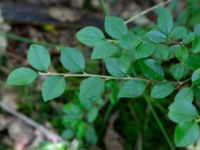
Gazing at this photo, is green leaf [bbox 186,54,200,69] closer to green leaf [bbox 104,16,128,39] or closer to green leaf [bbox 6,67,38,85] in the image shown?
green leaf [bbox 104,16,128,39]

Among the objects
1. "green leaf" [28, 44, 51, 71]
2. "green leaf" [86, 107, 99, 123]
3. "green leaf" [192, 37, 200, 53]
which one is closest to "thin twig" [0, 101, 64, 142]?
"green leaf" [86, 107, 99, 123]

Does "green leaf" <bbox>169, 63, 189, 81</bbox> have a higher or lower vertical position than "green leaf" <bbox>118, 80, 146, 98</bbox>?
higher

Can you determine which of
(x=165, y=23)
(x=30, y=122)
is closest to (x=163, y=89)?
(x=165, y=23)

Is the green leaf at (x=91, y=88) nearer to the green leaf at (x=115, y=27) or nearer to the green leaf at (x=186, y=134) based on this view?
the green leaf at (x=115, y=27)

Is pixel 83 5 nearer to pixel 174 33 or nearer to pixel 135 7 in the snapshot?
pixel 135 7

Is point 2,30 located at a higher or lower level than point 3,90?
higher

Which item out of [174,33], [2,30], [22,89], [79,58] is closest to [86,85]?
[79,58]

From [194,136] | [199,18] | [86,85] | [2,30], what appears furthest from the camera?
[2,30]
